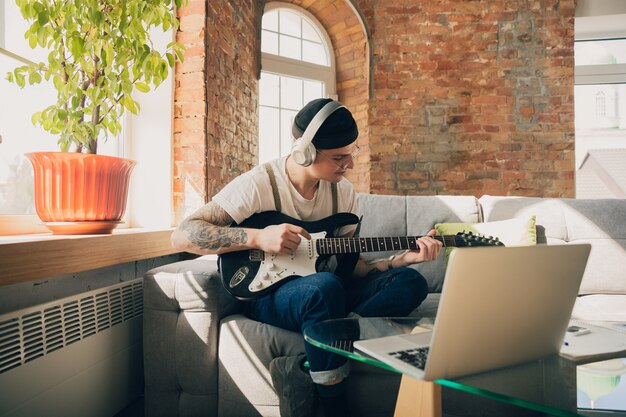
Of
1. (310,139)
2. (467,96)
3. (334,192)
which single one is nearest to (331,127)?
(310,139)

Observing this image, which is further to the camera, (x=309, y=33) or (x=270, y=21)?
(x=309, y=33)

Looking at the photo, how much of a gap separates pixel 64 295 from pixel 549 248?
1.51 metres

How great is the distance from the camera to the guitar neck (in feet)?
5.26

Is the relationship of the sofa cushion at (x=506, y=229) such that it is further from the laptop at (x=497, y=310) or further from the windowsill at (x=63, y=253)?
the windowsill at (x=63, y=253)

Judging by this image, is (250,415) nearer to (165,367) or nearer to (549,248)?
(165,367)

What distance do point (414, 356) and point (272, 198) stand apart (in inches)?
37.1

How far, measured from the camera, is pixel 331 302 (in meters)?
1.39

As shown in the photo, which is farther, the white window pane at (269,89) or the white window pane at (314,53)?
the white window pane at (314,53)

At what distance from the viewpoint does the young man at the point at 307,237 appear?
1367 millimetres

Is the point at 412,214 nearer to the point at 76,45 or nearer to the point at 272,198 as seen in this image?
the point at 272,198

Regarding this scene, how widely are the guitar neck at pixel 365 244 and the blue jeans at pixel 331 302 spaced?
10 cm

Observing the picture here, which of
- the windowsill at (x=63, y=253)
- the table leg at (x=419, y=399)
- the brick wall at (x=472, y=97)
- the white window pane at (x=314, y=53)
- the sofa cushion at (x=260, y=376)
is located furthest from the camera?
the white window pane at (x=314, y=53)

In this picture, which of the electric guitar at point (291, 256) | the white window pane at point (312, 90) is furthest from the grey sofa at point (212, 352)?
the white window pane at point (312, 90)

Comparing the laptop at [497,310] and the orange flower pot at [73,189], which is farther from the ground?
the orange flower pot at [73,189]
